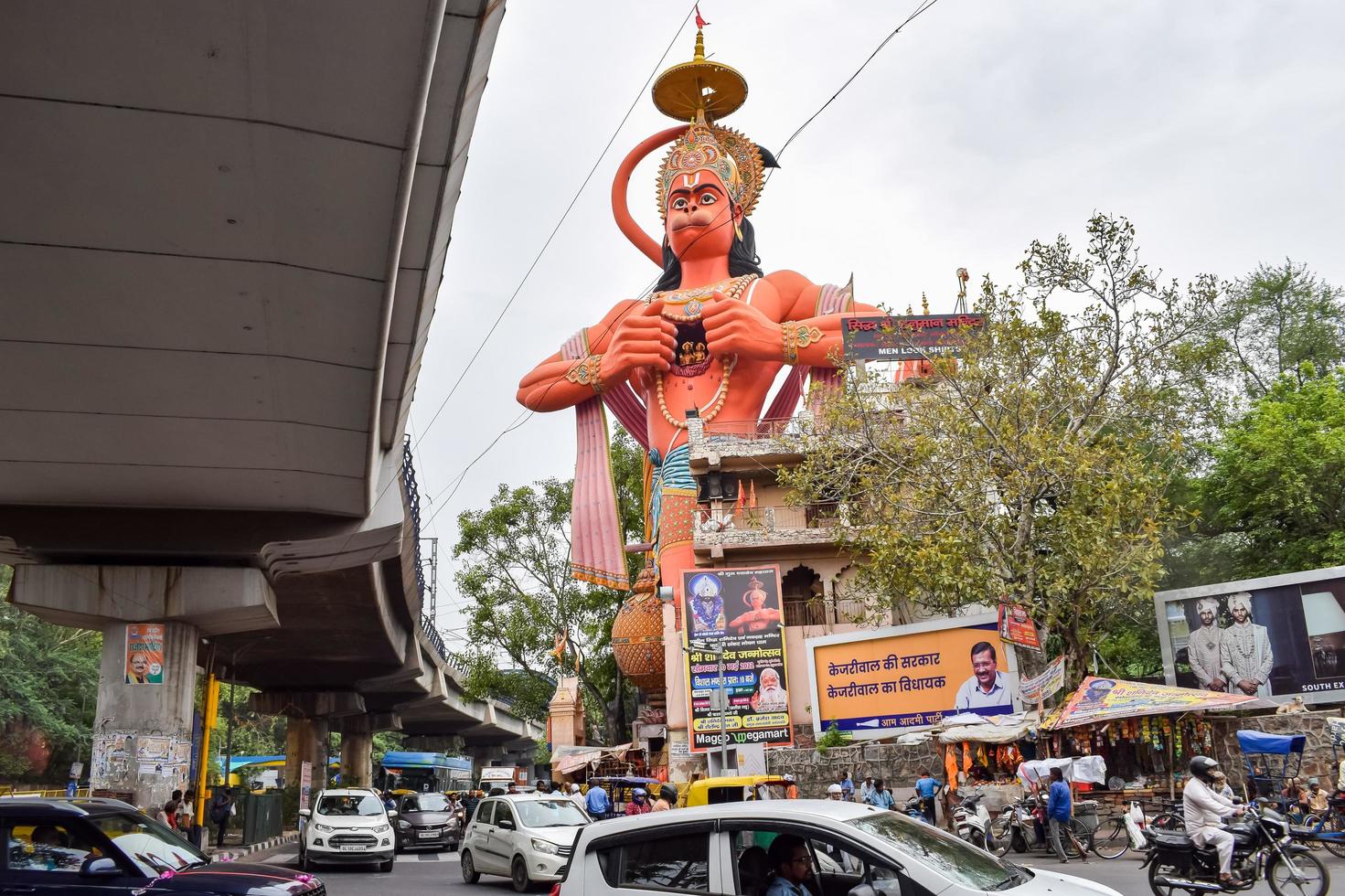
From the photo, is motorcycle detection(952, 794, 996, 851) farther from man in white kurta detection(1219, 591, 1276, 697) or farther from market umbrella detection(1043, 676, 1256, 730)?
man in white kurta detection(1219, 591, 1276, 697)

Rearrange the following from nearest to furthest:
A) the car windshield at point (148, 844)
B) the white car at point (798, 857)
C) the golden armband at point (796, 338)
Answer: the white car at point (798, 857)
the car windshield at point (148, 844)
the golden armband at point (796, 338)

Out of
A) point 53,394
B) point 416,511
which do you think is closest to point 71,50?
point 53,394

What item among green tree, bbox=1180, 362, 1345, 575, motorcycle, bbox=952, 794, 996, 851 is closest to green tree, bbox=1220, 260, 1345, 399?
green tree, bbox=1180, 362, 1345, 575

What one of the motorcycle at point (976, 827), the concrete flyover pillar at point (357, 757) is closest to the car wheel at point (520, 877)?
the motorcycle at point (976, 827)

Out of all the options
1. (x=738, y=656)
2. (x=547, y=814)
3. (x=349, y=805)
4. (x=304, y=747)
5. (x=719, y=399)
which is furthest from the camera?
(x=304, y=747)

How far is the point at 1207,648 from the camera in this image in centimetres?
2623

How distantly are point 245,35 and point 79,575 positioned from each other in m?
15.6

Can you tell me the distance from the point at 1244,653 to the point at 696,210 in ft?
66.5

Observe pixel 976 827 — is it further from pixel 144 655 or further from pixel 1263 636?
pixel 144 655

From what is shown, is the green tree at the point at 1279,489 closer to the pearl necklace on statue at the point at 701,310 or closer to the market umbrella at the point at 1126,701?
the market umbrella at the point at 1126,701

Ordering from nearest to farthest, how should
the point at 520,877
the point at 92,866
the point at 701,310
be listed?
the point at 92,866, the point at 520,877, the point at 701,310

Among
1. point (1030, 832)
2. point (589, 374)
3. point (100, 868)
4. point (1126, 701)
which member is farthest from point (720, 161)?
point (100, 868)

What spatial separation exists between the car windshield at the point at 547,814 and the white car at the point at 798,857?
34.6 feet

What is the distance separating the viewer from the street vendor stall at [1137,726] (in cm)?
1883
